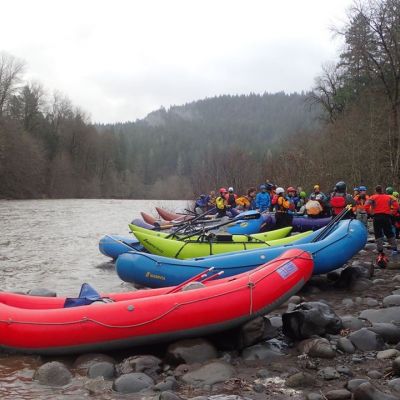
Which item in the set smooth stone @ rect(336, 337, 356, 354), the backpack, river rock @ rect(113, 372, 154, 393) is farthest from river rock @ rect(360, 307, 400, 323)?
the backpack

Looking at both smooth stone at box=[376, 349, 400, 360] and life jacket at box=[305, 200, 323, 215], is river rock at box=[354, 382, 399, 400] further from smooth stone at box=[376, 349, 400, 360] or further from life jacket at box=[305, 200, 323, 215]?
life jacket at box=[305, 200, 323, 215]

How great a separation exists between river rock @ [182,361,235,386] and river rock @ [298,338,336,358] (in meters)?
0.76

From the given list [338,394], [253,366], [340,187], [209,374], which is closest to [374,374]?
[338,394]

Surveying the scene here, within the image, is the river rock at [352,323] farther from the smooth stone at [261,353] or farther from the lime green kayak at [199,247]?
the lime green kayak at [199,247]

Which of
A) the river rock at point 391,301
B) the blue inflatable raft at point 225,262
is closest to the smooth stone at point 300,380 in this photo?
the river rock at point 391,301

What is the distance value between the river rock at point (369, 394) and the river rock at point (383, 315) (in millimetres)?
1758

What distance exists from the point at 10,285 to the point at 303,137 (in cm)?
2180

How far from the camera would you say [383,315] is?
5168mm

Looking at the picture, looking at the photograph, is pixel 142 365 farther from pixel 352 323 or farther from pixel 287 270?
pixel 352 323

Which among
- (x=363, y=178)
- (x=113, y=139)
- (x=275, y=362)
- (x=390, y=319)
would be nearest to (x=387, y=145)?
(x=363, y=178)

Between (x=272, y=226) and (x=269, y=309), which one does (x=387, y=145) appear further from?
(x=269, y=309)

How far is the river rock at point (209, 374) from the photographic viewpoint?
4.09m

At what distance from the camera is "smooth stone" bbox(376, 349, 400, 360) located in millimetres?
4168

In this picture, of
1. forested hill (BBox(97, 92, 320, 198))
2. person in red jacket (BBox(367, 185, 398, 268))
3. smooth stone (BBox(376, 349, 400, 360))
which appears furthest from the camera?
forested hill (BBox(97, 92, 320, 198))
